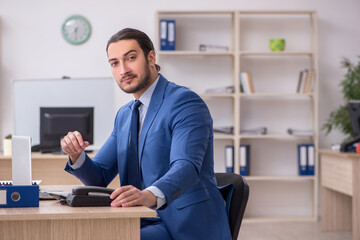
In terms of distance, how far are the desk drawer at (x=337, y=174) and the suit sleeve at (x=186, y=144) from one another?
291 centimetres

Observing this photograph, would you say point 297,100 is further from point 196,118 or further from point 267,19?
point 196,118

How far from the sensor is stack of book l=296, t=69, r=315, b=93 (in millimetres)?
5656

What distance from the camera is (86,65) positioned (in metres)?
5.79

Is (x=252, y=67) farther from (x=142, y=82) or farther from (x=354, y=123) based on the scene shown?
(x=142, y=82)

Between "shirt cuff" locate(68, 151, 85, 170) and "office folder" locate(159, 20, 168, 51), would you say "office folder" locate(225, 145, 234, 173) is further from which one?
"shirt cuff" locate(68, 151, 85, 170)

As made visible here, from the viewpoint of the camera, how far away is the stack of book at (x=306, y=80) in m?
5.66

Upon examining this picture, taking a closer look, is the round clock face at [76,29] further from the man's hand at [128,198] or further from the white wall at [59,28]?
the man's hand at [128,198]

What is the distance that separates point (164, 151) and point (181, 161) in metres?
0.16

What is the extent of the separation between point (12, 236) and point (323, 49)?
500cm

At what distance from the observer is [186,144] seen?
185 centimetres

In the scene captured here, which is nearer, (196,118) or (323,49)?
(196,118)

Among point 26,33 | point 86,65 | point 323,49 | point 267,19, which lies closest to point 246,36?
point 267,19

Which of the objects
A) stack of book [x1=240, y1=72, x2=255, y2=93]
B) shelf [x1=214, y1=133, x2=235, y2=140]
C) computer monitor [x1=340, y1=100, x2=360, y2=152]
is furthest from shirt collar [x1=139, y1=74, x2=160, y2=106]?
stack of book [x1=240, y1=72, x2=255, y2=93]

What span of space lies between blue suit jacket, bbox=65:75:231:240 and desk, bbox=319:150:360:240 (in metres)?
2.84
